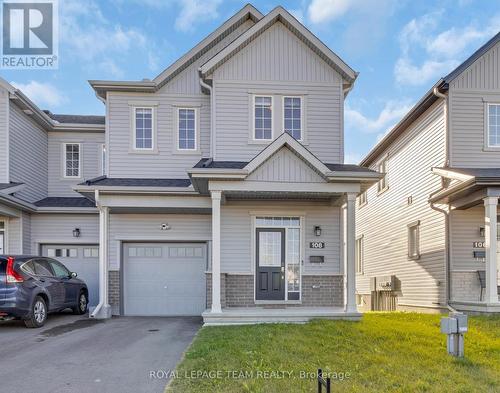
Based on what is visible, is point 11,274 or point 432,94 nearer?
point 11,274

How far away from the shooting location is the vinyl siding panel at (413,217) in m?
12.3

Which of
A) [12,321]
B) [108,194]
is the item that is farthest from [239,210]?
[12,321]

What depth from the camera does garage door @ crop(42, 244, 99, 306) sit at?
508 inches

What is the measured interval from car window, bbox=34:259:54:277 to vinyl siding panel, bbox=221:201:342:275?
404cm

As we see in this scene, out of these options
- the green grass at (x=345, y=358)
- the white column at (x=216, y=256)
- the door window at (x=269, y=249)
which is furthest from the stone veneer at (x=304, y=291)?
the green grass at (x=345, y=358)

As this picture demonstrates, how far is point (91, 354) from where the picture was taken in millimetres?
6754

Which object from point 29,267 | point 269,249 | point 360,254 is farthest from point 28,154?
point 360,254

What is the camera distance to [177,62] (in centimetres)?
1215

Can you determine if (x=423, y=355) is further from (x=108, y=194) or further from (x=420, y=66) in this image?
(x=420, y=66)

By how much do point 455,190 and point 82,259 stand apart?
10352 mm

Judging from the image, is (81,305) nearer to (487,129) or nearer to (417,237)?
(417,237)

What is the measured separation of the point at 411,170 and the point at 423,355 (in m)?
8.90

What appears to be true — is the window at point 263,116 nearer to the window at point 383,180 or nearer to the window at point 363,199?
the window at point 383,180

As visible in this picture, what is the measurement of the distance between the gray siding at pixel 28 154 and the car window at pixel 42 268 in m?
3.17
